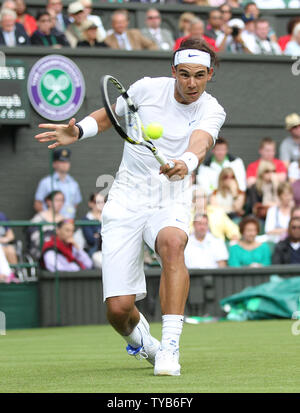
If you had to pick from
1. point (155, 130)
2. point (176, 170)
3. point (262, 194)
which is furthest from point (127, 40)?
point (176, 170)

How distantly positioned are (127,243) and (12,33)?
9026 mm

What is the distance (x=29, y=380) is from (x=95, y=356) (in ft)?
7.38

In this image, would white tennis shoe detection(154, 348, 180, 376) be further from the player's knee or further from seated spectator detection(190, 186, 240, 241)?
seated spectator detection(190, 186, 240, 241)

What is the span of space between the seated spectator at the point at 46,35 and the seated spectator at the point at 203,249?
3.53m

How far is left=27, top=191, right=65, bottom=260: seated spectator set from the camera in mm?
13984

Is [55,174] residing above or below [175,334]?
above

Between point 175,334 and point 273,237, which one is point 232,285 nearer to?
point 273,237

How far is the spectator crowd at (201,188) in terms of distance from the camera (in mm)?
13969

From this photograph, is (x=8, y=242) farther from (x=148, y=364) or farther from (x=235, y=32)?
(x=148, y=364)

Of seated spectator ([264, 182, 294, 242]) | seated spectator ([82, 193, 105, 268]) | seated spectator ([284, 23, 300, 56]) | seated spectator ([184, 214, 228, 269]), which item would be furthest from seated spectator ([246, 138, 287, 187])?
seated spectator ([82, 193, 105, 268])

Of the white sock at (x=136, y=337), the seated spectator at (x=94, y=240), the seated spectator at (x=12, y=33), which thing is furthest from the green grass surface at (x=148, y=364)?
the seated spectator at (x=12, y=33)

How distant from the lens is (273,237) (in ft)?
47.5

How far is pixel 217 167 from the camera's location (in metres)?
15.0
